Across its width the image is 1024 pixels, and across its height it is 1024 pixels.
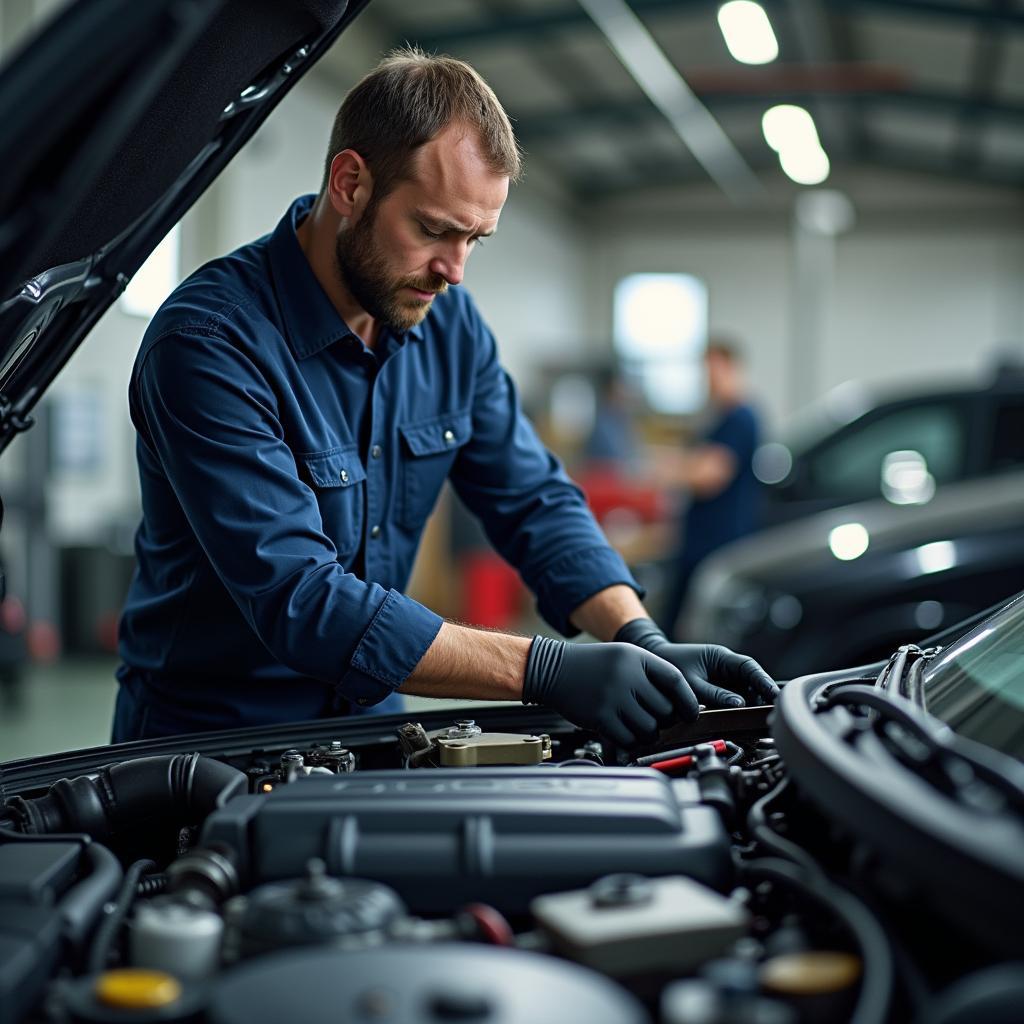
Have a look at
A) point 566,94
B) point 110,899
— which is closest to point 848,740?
point 110,899

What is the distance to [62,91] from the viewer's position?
36.4 inches

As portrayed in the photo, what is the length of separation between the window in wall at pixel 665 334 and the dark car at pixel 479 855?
12673 millimetres

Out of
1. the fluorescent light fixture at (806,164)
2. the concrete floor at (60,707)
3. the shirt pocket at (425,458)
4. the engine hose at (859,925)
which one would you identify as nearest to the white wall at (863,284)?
the fluorescent light fixture at (806,164)

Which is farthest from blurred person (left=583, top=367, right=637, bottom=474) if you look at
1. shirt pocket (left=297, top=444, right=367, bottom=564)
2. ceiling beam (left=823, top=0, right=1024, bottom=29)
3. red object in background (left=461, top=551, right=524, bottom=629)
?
shirt pocket (left=297, top=444, right=367, bottom=564)

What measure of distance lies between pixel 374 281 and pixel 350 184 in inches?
5.2

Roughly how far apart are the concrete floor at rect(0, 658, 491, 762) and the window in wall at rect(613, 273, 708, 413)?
851 cm

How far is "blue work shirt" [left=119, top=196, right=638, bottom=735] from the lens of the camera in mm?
1467

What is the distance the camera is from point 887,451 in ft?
17.6

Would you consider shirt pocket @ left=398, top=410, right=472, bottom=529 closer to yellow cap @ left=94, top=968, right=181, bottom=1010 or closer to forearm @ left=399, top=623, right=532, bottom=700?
forearm @ left=399, top=623, right=532, bottom=700

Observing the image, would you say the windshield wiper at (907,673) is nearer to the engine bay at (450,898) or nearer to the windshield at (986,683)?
the windshield at (986,683)

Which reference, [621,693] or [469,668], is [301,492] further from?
[621,693]

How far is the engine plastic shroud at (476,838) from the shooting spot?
981 millimetres

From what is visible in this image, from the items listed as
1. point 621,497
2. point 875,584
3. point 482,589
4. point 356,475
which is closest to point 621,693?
point 356,475

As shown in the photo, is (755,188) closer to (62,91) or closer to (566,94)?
(566,94)
